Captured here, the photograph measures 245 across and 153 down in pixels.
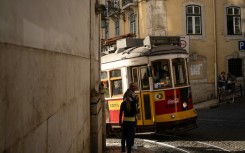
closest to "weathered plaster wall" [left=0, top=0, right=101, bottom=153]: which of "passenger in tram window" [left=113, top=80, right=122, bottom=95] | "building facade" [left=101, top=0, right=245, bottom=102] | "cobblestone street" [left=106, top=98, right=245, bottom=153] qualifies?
"cobblestone street" [left=106, top=98, right=245, bottom=153]

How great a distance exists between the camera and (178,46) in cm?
1280

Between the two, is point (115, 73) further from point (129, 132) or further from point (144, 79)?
point (129, 132)

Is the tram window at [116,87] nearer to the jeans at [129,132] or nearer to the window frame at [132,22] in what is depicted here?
the jeans at [129,132]

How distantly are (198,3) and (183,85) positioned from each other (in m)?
14.3

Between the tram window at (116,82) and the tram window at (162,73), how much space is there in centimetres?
149

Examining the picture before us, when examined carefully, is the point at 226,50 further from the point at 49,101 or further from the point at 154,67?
the point at 49,101

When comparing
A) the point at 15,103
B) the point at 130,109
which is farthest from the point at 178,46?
the point at 15,103

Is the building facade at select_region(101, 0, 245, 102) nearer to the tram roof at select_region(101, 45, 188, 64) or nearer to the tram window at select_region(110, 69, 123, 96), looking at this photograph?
the tram window at select_region(110, 69, 123, 96)

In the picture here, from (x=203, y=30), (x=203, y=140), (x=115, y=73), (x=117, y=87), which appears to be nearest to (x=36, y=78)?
(x=203, y=140)

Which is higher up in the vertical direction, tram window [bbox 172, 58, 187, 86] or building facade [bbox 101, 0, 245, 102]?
building facade [bbox 101, 0, 245, 102]

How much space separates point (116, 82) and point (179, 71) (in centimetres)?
234

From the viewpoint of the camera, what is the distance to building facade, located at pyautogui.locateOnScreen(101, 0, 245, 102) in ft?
80.4

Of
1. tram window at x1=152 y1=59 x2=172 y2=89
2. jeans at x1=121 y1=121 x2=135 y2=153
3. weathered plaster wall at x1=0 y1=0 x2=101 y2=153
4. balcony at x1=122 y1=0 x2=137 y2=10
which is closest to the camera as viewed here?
weathered plaster wall at x1=0 y1=0 x2=101 y2=153

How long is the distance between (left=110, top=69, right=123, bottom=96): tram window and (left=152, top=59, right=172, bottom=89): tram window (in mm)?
1494
